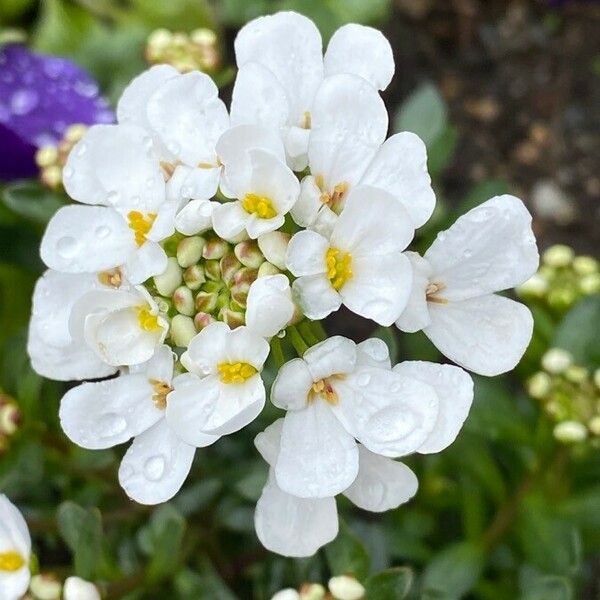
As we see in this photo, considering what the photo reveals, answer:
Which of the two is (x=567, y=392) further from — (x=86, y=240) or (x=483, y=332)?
(x=86, y=240)

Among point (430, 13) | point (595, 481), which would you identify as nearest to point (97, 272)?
point (595, 481)

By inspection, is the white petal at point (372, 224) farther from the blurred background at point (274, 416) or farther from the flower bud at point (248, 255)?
the blurred background at point (274, 416)

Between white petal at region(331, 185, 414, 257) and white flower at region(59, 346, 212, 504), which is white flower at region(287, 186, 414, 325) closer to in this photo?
white petal at region(331, 185, 414, 257)

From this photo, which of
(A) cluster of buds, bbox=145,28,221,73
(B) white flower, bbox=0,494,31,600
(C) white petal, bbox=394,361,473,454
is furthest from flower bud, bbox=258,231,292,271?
(A) cluster of buds, bbox=145,28,221,73

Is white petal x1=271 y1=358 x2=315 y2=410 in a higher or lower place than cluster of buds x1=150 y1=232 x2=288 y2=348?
lower

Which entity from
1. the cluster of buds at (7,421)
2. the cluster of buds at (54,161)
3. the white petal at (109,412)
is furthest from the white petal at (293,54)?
the cluster of buds at (7,421)
